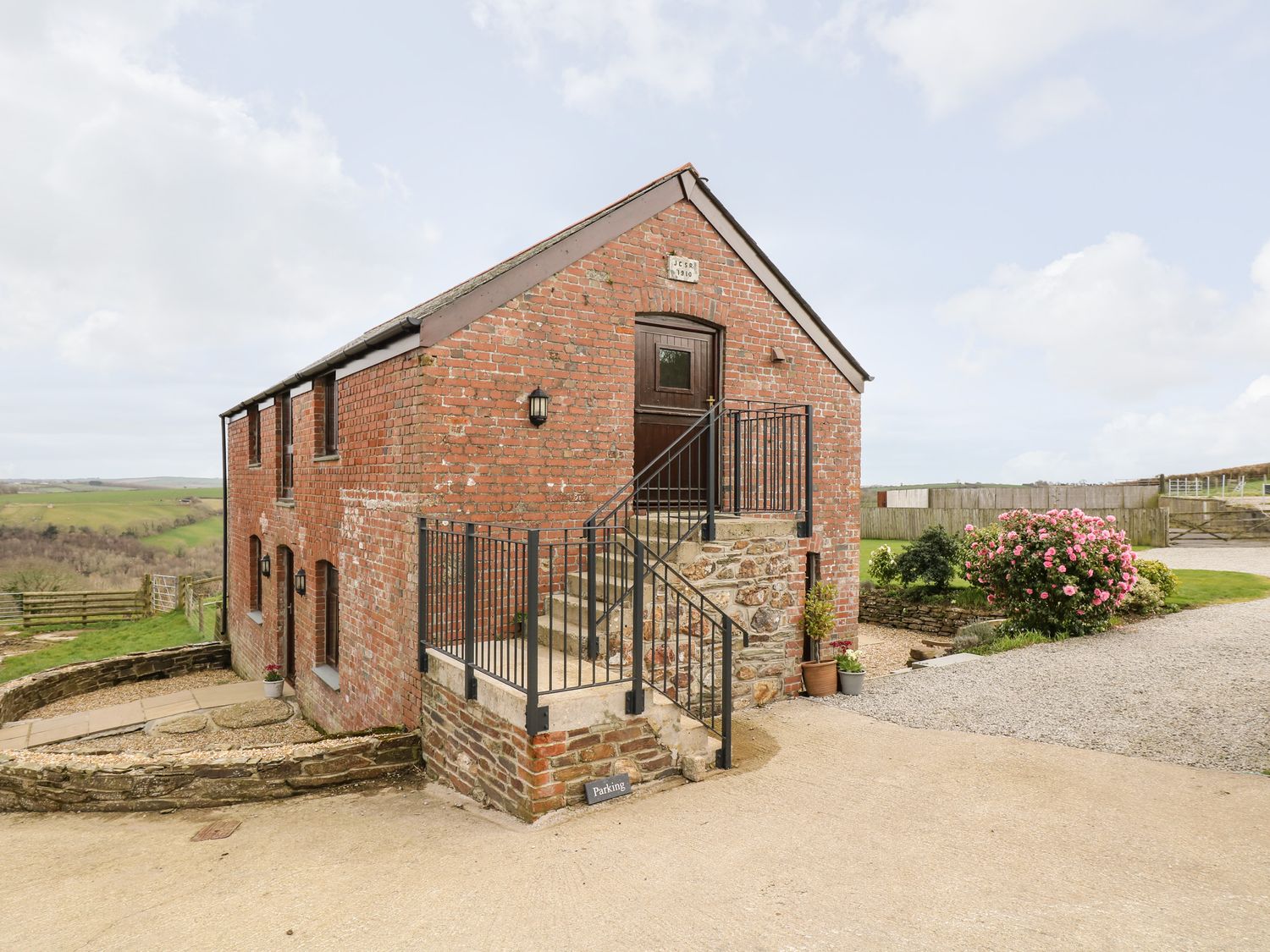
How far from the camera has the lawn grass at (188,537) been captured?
41.9 m

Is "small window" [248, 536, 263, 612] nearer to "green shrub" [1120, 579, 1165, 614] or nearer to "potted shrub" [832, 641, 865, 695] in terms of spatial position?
"potted shrub" [832, 641, 865, 695]

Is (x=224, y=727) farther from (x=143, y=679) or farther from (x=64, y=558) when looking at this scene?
(x=64, y=558)

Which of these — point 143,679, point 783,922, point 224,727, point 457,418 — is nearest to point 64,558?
point 143,679

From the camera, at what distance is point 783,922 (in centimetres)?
354

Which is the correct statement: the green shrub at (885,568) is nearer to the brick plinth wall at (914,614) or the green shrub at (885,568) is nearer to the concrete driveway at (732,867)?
the brick plinth wall at (914,614)

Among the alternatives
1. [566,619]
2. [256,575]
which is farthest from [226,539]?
[566,619]

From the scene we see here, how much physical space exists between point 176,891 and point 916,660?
358 inches

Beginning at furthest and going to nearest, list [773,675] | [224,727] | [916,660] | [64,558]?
[64,558] → [916,660] → [224,727] → [773,675]

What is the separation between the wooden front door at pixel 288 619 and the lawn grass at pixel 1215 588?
14280 millimetres

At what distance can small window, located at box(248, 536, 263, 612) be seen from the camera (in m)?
12.9

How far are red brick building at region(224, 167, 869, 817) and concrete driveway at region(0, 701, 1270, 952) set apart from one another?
79 cm

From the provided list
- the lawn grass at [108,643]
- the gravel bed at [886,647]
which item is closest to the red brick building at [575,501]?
the gravel bed at [886,647]

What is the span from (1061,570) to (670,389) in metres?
6.47

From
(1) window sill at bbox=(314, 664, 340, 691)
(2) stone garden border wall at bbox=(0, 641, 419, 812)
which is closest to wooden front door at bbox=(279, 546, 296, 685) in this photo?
(1) window sill at bbox=(314, 664, 340, 691)
